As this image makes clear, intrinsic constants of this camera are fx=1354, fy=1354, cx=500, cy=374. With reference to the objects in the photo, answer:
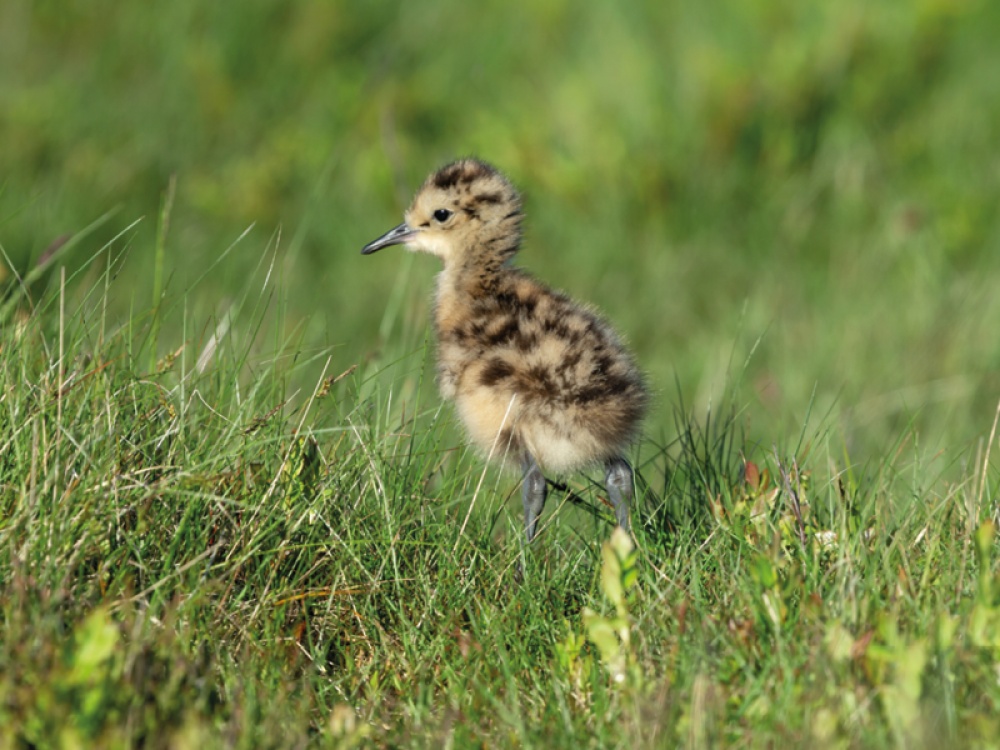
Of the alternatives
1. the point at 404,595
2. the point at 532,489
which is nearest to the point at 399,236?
the point at 532,489

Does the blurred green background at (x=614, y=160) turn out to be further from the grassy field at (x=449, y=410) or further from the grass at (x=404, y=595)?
the grass at (x=404, y=595)

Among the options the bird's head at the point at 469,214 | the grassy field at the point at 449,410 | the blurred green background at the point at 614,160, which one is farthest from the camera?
the blurred green background at the point at 614,160

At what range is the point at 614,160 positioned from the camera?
7.83m

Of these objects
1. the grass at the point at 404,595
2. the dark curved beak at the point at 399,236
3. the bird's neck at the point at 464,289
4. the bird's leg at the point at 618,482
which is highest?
the dark curved beak at the point at 399,236

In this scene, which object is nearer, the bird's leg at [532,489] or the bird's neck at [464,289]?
the bird's leg at [532,489]

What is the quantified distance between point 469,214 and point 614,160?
346 cm

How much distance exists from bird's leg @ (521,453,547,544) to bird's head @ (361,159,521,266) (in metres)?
0.83

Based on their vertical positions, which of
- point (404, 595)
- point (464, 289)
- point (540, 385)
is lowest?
point (404, 595)

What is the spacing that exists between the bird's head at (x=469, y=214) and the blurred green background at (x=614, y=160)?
198 cm

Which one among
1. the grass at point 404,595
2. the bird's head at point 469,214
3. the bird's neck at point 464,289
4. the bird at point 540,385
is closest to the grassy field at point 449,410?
the grass at point 404,595

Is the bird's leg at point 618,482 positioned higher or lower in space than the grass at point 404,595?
higher

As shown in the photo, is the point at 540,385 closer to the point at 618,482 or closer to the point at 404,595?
the point at 618,482

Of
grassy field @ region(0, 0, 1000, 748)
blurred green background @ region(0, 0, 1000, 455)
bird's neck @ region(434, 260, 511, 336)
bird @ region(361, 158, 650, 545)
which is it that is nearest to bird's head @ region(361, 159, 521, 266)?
bird's neck @ region(434, 260, 511, 336)

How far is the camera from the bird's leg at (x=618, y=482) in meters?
3.83
